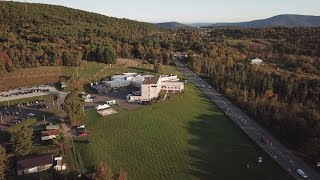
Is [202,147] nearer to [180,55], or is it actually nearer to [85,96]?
[85,96]

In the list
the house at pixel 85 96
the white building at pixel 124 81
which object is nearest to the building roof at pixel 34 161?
the house at pixel 85 96

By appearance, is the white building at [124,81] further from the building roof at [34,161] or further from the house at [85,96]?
the building roof at [34,161]

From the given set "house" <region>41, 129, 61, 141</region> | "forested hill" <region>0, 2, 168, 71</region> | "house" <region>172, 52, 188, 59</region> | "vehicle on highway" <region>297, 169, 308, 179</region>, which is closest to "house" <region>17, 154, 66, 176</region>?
"house" <region>41, 129, 61, 141</region>

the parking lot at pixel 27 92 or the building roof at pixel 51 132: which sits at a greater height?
the parking lot at pixel 27 92

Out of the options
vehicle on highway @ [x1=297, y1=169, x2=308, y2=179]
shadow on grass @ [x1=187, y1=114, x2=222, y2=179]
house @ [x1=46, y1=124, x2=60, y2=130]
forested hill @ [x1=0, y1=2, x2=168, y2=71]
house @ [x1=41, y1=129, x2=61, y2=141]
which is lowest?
vehicle on highway @ [x1=297, y1=169, x2=308, y2=179]

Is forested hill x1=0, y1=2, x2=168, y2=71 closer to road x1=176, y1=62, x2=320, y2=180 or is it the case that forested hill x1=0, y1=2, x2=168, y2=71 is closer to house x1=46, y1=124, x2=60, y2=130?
house x1=46, y1=124, x2=60, y2=130
